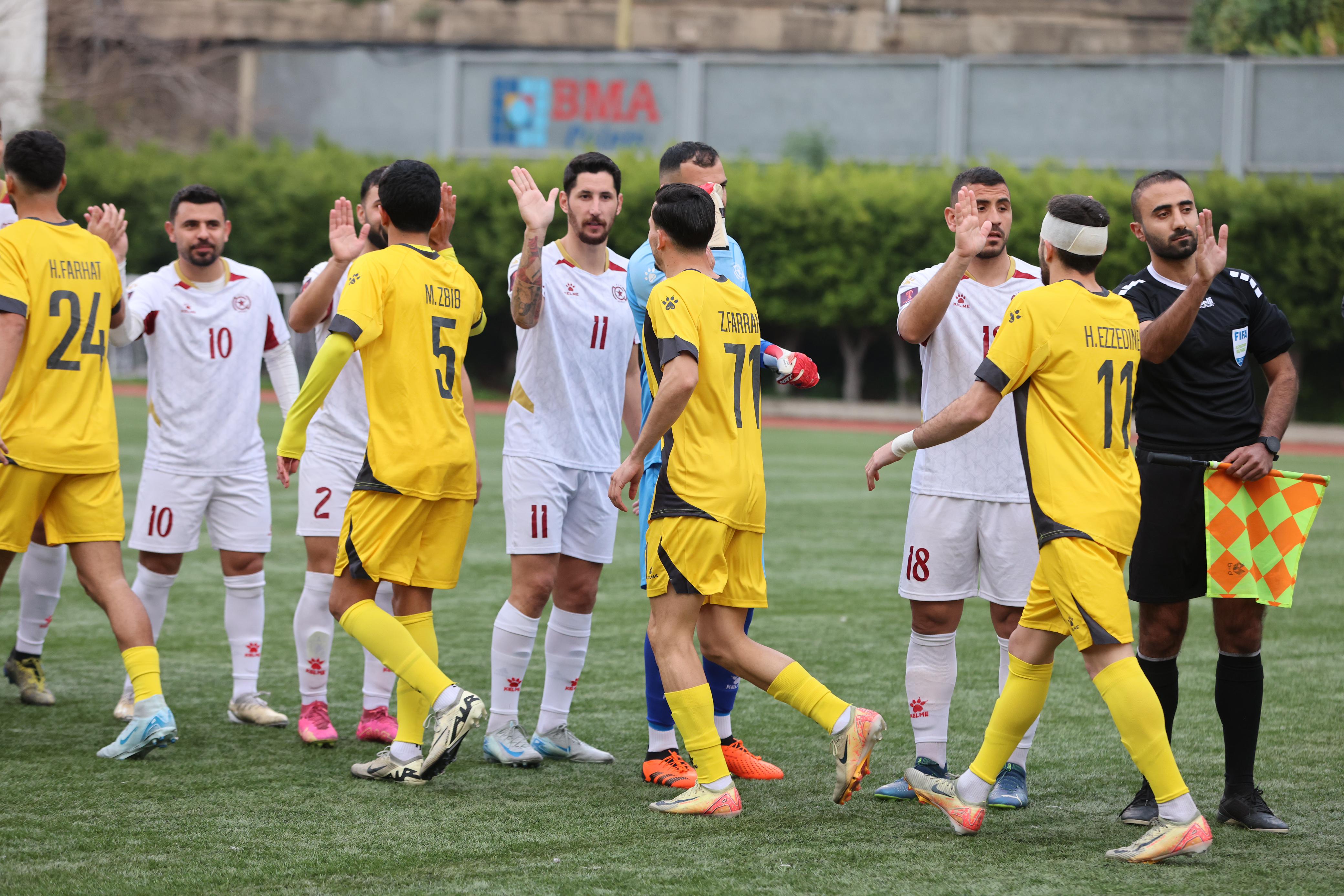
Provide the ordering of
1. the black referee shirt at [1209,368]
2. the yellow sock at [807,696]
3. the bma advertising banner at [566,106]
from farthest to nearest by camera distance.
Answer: the bma advertising banner at [566,106] → the black referee shirt at [1209,368] → the yellow sock at [807,696]

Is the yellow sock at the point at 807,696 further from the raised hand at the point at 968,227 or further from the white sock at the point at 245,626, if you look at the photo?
the white sock at the point at 245,626

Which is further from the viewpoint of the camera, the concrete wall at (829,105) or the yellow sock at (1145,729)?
the concrete wall at (829,105)

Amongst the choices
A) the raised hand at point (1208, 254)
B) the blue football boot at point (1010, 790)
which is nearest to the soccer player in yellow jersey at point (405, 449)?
the blue football boot at point (1010, 790)

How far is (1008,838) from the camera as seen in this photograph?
4.57 meters

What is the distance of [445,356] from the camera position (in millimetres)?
5156

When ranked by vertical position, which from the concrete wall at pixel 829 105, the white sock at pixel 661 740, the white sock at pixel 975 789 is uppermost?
the concrete wall at pixel 829 105

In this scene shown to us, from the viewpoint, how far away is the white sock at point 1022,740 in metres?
5.15

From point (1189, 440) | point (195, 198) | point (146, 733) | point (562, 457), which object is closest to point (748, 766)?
point (562, 457)

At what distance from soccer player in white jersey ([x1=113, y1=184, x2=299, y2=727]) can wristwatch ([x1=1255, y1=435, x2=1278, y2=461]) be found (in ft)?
12.7

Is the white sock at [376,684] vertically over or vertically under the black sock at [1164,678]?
under

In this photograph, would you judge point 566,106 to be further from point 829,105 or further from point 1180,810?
point 1180,810

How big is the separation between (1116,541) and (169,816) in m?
3.15

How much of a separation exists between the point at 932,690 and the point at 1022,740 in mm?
358

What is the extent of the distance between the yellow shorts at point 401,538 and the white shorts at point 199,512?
114 centimetres
